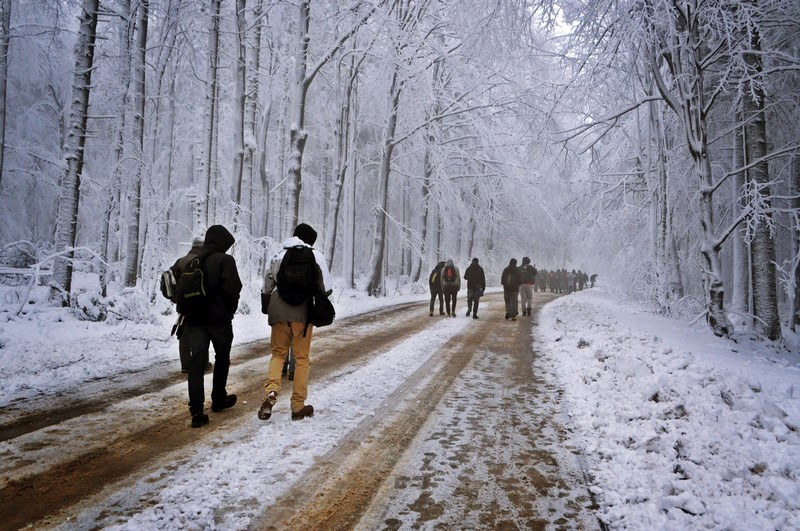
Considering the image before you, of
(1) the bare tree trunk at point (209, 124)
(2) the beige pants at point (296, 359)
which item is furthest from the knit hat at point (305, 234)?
(1) the bare tree trunk at point (209, 124)

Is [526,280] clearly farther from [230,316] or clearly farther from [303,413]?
[230,316]

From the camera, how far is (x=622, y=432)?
4.30 metres

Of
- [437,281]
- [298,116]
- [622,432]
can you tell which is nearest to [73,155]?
[298,116]

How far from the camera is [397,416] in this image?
477 centimetres

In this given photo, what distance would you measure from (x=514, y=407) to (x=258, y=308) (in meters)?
10.5

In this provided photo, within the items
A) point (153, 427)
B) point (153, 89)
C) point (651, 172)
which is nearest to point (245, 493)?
point (153, 427)

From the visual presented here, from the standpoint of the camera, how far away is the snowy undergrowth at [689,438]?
289cm

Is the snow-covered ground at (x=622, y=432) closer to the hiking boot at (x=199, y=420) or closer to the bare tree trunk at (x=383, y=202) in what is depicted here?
the hiking boot at (x=199, y=420)

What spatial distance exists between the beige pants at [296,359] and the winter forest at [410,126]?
630cm

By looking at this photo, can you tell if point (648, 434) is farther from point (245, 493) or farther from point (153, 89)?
point (153, 89)

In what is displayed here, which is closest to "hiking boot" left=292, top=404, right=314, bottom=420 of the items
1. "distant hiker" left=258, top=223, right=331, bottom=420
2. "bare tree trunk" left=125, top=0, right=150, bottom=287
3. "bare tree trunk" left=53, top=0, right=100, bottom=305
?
"distant hiker" left=258, top=223, right=331, bottom=420

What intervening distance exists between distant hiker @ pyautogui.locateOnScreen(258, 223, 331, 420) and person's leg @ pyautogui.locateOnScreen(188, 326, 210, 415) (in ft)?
2.02

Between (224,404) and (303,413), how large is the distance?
1.00 m

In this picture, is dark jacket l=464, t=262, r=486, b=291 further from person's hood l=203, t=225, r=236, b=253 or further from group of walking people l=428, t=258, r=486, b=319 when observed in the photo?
person's hood l=203, t=225, r=236, b=253
